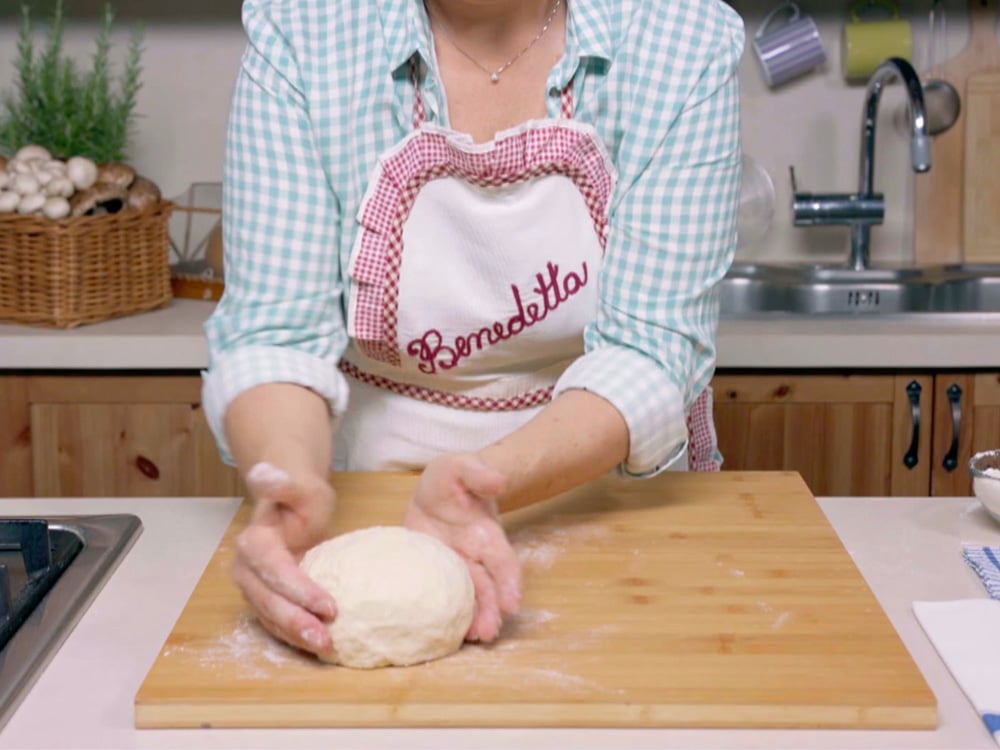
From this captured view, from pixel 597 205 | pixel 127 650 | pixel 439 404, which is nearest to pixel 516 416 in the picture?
pixel 439 404

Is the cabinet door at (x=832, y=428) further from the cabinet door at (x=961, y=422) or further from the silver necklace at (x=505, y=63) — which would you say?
the silver necklace at (x=505, y=63)

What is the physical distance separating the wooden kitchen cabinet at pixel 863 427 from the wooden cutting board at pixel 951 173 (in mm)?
521

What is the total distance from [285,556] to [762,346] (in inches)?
44.9

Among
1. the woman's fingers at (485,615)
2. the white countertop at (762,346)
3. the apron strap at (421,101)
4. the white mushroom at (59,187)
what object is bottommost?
the woman's fingers at (485,615)

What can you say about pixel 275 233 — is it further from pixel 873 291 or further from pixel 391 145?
pixel 873 291

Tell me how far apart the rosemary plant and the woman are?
1056 mm

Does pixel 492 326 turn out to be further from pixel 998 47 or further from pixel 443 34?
pixel 998 47

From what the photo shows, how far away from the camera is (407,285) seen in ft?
4.11

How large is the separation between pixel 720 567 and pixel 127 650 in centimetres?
43

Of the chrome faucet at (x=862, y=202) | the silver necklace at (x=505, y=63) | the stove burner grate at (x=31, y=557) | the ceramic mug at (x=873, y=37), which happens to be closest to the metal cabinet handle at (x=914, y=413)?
the chrome faucet at (x=862, y=202)

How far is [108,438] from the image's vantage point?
201cm

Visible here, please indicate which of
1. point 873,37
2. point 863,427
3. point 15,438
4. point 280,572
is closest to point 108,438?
point 15,438

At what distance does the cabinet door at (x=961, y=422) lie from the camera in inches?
76.7

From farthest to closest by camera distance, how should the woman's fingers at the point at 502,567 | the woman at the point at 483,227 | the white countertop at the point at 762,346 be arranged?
the white countertop at the point at 762,346 < the woman at the point at 483,227 < the woman's fingers at the point at 502,567
